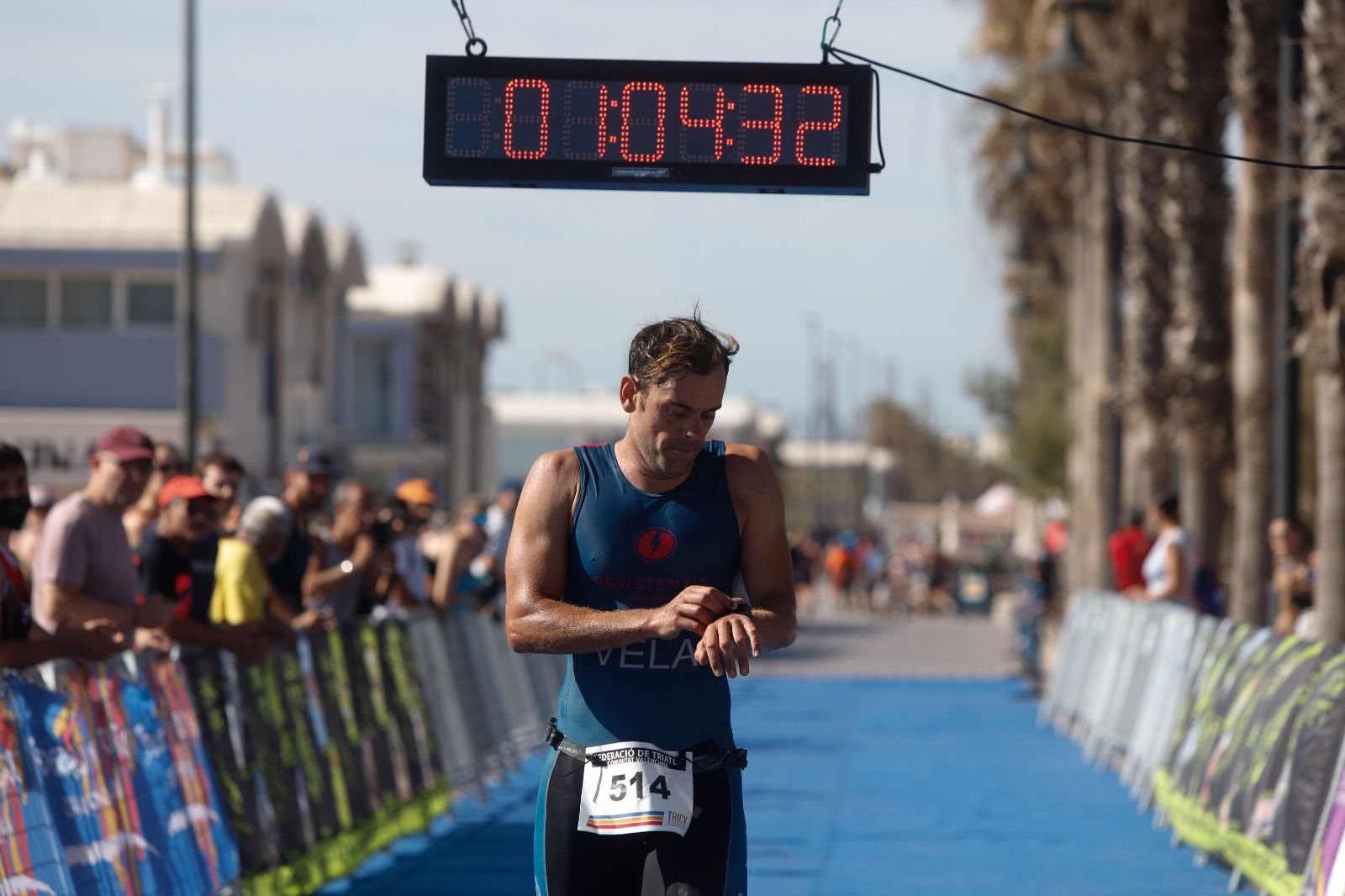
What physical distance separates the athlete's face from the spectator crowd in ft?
9.55

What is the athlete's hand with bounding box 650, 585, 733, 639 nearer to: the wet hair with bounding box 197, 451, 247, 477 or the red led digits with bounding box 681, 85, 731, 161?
the red led digits with bounding box 681, 85, 731, 161

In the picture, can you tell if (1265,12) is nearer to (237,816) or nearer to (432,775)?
(432,775)

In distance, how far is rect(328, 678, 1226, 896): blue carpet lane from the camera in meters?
11.1

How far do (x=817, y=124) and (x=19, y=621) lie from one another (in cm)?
318

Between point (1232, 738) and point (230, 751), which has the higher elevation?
point (230, 751)

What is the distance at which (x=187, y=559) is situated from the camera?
389 inches

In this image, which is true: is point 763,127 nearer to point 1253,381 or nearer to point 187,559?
point 187,559

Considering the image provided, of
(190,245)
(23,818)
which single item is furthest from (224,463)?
(190,245)

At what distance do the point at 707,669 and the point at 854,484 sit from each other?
123m

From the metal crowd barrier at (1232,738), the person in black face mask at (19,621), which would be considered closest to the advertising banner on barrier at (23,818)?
the person in black face mask at (19,621)

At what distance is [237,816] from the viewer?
920 cm

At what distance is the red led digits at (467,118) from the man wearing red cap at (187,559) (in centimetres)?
260

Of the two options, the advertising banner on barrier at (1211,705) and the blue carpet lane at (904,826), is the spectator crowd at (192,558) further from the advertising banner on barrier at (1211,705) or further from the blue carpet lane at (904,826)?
the advertising banner on barrier at (1211,705)

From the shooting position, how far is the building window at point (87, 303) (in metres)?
37.2
